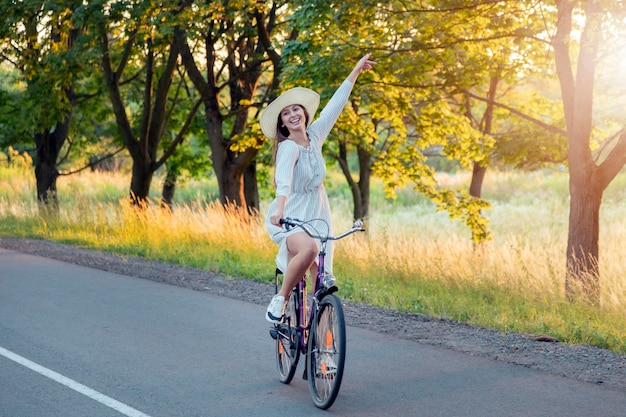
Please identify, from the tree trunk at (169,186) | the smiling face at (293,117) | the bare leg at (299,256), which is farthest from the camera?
the tree trunk at (169,186)

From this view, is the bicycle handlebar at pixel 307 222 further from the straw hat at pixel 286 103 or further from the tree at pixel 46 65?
the tree at pixel 46 65

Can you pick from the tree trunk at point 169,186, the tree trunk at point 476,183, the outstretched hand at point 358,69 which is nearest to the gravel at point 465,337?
the outstretched hand at point 358,69

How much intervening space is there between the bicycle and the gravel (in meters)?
1.98

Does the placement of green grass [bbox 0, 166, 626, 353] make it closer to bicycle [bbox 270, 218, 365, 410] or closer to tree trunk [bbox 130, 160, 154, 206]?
tree trunk [bbox 130, 160, 154, 206]

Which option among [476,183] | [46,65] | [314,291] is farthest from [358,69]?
[46,65]

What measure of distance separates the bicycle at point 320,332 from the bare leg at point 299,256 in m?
0.06

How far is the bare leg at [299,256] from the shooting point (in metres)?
6.36

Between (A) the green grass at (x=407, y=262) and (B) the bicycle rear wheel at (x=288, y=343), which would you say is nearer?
(B) the bicycle rear wheel at (x=288, y=343)

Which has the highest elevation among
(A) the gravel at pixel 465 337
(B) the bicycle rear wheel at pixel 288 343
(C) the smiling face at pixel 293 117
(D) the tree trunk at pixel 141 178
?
(C) the smiling face at pixel 293 117

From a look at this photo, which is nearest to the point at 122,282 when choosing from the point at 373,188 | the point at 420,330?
the point at 420,330

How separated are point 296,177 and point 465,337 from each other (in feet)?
9.80

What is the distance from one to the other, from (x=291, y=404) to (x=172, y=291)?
574cm

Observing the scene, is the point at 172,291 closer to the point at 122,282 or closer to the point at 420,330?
the point at 122,282

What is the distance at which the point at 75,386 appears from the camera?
22.2 ft
